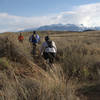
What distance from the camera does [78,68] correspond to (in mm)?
7195

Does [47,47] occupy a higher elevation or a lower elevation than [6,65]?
higher

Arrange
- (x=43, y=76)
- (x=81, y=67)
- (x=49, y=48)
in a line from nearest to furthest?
(x=43, y=76)
(x=49, y=48)
(x=81, y=67)

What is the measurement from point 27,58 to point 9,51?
1.30 meters

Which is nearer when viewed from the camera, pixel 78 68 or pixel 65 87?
pixel 65 87

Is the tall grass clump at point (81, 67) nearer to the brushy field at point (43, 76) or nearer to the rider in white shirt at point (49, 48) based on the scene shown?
the brushy field at point (43, 76)

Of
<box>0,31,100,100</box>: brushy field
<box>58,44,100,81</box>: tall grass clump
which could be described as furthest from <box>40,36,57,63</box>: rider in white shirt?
<box>58,44,100,81</box>: tall grass clump

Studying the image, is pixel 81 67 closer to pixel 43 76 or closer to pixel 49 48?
pixel 49 48

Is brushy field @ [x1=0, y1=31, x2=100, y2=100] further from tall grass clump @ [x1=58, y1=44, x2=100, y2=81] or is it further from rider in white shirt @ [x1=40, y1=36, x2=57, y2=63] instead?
rider in white shirt @ [x1=40, y1=36, x2=57, y2=63]

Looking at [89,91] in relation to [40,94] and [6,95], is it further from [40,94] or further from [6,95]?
[6,95]

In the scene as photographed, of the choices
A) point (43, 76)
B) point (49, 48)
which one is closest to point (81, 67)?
point (49, 48)

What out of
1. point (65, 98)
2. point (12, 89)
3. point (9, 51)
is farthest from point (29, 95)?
point (9, 51)

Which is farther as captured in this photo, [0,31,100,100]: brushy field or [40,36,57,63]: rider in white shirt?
[40,36,57,63]: rider in white shirt

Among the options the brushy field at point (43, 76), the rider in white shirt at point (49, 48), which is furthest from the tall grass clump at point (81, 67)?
the rider in white shirt at point (49, 48)

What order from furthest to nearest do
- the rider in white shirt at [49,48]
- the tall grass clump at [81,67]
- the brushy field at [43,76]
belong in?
the rider in white shirt at [49,48] < the tall grass clump at [81,67] < the brushy field at [43,76]
